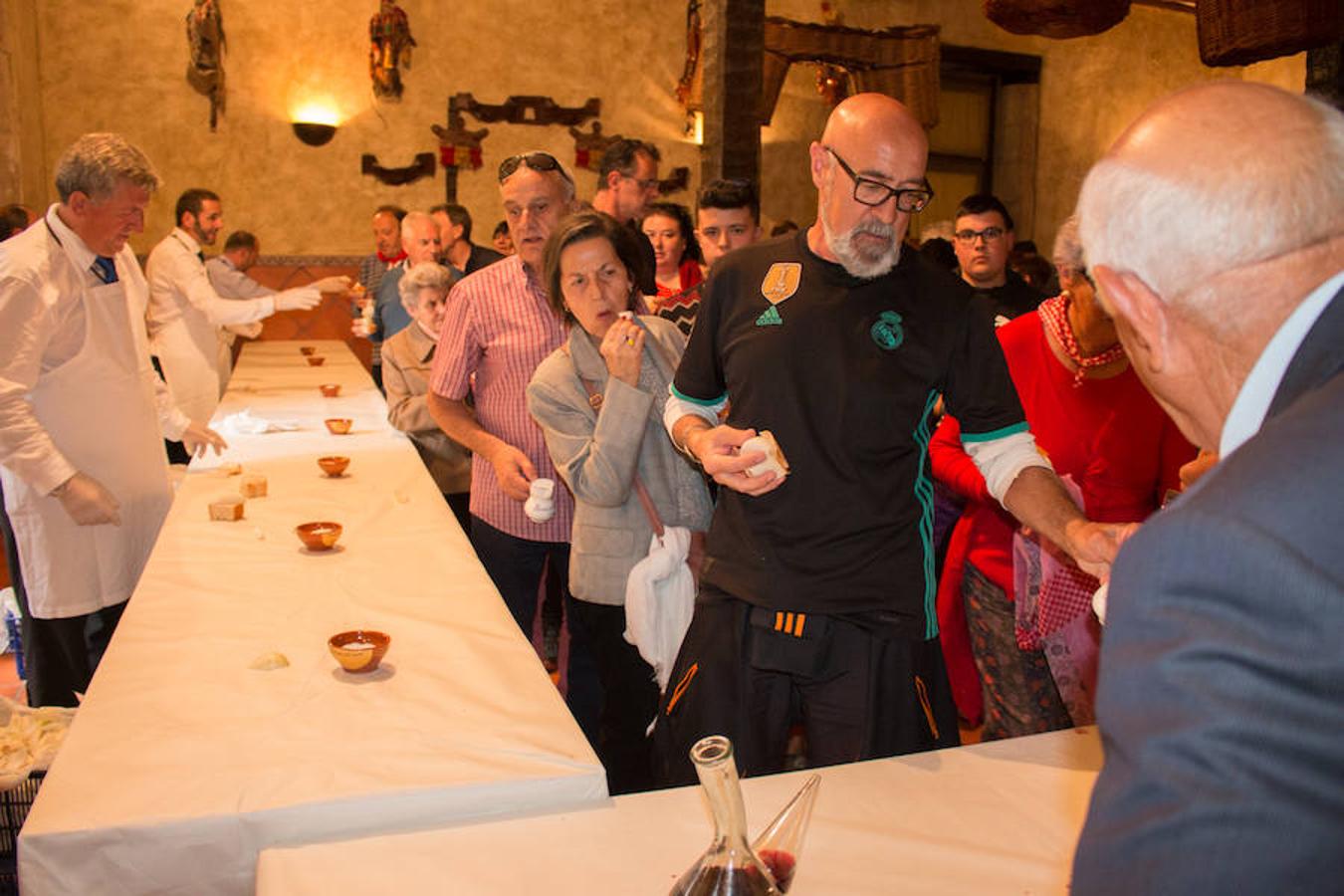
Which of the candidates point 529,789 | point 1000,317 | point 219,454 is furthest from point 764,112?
point 529,789

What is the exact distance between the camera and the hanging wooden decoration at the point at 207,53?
8.52m

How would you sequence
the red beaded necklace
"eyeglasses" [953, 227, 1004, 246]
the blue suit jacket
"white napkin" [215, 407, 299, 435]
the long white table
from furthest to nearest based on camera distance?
"white napkin" [215, 407, 299, 435]
"eyeglasses" [953, 227, 1004, 246]
the red beaded necklace
the long white table
the blue suit jacket

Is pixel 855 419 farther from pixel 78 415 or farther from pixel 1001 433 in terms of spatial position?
pixel 78 415

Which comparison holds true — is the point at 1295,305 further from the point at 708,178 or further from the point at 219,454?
the point at 708,178

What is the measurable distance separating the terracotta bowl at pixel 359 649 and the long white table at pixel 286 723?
3 centimetres

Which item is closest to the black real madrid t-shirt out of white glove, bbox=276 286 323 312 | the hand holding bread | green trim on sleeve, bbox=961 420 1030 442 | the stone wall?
green trim on sleeve, bbox=961 420 1030 442

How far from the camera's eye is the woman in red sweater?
7.84 feet

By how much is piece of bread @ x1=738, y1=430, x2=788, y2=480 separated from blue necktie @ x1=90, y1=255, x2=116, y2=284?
2.19 meters

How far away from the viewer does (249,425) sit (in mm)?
4184

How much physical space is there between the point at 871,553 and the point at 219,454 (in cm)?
245

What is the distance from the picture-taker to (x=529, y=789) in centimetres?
141

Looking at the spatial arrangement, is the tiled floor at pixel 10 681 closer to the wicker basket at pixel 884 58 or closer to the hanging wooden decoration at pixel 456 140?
the hanging wooden decoration at pixel 456 140

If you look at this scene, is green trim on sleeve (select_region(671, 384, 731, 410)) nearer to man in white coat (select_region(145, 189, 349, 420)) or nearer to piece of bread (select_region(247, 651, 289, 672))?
piece of bread (select_region(247, 651, 289, 672))

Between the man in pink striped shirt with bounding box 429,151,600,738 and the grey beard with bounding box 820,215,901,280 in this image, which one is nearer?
the grey beard with bounding box 820,215,901,280
